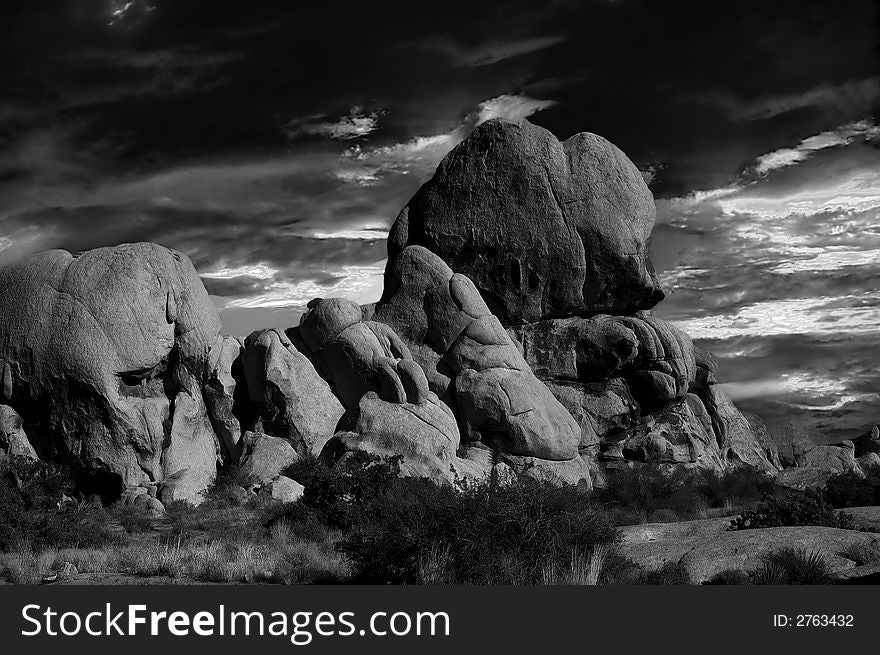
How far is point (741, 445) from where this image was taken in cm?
4247

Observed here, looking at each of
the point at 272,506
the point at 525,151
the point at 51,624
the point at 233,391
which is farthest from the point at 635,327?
the point at 51,624

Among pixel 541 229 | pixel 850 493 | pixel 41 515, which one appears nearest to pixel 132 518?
pixel 41 515

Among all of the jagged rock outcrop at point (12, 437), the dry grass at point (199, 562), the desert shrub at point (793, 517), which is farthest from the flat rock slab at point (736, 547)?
Result: the jagged rock outcrop at point (12, 437)

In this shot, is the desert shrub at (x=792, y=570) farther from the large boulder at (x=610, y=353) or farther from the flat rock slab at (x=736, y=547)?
the large boulder at (x=610, y=353)

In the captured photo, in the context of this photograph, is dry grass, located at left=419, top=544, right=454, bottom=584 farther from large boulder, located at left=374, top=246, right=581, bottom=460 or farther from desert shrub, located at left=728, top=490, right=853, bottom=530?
large boulder, located at left=374, top=246, right=581, bottom=460

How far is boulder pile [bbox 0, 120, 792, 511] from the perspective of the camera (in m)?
25.1

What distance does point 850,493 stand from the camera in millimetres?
22000

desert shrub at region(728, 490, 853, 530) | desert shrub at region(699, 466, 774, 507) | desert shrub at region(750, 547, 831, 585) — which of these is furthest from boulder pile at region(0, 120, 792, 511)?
desert shrub at region(750, 547, 831, 585)

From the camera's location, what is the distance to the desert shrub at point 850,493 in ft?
71.7

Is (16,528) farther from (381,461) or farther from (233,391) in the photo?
(233,391)

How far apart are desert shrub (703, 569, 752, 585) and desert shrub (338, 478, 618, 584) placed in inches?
51.5

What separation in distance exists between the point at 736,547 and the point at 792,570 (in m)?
1.48

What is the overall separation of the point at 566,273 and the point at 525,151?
5.61 meters

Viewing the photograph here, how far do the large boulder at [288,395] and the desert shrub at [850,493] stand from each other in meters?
14.2
